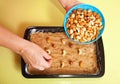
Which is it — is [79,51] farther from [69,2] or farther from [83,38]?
[69,2]

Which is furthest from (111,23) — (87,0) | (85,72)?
(85,72)

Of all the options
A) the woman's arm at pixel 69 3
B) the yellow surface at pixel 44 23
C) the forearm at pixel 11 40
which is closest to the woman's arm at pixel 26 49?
the forearm at pixel 11 40

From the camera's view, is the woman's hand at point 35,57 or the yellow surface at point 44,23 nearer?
the woman's hand at point 35,57

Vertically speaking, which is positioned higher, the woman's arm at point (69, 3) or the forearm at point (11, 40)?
the woman's arm at point (69, 3)

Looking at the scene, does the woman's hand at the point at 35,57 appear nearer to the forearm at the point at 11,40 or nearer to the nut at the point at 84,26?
the forearm at the point at 11,40


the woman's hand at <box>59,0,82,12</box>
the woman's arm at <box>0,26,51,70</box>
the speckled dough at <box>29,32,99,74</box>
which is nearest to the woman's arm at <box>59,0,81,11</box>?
the woman's hand at <box>59,0,82,12</box>

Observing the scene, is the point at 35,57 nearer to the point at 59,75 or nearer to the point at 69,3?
the point at 59,75
